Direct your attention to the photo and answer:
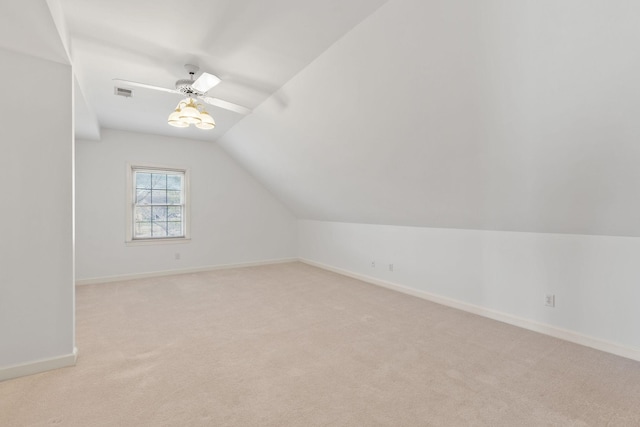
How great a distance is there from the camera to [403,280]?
448cm

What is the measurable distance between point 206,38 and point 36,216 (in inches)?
73.3

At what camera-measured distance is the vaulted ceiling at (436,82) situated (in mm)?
1735

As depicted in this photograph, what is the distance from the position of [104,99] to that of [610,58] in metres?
4.70

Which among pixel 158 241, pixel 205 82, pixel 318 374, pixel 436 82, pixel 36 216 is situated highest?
pixel 205 82

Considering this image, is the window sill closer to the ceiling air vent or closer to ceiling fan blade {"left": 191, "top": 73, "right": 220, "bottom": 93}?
the ceiling air vent

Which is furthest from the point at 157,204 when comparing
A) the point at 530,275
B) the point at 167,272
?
the point at 530,275

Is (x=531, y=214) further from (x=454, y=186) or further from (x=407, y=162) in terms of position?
(x=407, y=162)

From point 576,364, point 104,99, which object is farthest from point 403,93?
point 104,99

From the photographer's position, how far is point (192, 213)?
18.9ft

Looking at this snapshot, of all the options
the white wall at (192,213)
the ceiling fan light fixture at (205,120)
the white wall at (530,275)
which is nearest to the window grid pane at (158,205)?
the white wall at (192,213)

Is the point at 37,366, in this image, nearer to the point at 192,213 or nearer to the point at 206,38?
the point at 206,38

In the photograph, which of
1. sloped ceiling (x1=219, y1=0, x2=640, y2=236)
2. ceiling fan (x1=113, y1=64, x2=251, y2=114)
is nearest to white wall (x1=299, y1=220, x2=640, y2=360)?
sloped ceiling (x1=219, y1=0, x2=640, y2=236)

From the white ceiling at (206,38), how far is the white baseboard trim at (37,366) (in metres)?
2.46

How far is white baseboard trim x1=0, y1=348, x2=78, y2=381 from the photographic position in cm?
217
